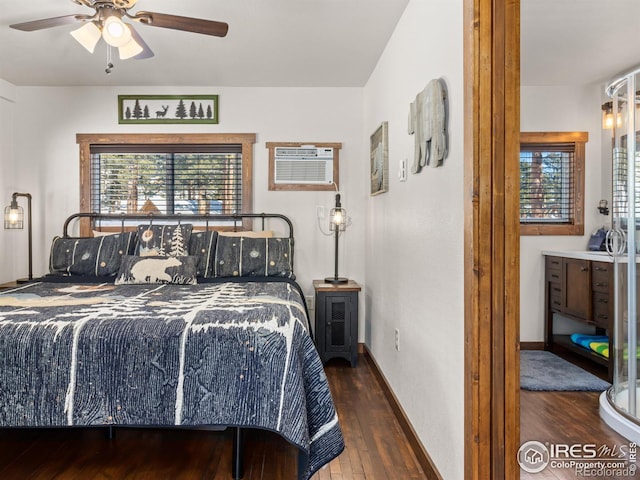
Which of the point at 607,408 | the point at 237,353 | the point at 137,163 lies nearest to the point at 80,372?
the point at 237,353

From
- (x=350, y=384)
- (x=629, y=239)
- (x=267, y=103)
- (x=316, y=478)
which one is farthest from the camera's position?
(x=267, y=103)

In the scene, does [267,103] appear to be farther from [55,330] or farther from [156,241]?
[55,330]

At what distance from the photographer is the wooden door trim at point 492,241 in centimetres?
148

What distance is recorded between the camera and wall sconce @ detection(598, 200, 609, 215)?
102cm

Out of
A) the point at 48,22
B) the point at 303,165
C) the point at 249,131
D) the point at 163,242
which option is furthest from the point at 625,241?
the point at 249,131

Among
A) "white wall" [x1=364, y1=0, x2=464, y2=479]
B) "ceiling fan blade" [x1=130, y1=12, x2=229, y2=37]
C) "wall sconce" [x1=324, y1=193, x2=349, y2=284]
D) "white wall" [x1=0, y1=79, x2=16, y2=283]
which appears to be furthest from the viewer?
"white wall" [x1=0, y1=79, x2=16, y2=283]

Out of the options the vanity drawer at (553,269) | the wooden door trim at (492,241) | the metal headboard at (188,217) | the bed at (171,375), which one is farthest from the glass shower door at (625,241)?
the metal headboard at (188,217)

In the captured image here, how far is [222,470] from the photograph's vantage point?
2.08m

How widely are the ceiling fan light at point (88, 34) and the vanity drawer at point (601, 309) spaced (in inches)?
101

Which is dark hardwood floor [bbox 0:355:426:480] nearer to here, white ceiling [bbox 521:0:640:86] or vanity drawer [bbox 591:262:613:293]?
vanity drawer [bbox 591:262:613:293]

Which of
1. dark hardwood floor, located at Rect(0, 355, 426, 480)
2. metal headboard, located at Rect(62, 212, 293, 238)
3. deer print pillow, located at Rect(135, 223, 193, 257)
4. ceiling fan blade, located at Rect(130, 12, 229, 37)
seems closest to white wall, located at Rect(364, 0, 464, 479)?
dark hardwood floor, located at Rect(0, 355, 426, 480)

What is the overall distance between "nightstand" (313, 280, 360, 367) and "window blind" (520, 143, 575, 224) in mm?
2339

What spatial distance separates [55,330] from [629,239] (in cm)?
200

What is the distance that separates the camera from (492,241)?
1.54m
